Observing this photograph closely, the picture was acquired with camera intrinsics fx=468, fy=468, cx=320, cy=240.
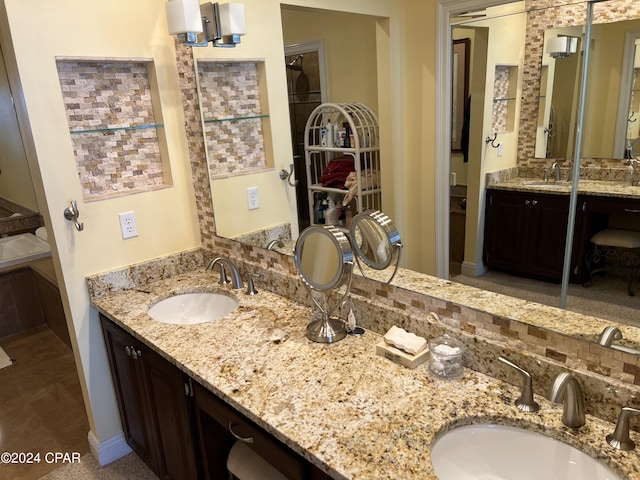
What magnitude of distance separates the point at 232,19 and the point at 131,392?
1.64 metres

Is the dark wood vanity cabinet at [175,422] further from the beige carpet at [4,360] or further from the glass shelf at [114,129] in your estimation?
the beige carpet at [4,360]

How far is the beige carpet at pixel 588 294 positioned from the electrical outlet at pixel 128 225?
1569 millimetres

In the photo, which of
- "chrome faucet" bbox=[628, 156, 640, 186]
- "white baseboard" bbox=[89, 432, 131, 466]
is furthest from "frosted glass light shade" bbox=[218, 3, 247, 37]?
"white baseboard" bbox=[89, 432, 131, 466]

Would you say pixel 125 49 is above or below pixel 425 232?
above

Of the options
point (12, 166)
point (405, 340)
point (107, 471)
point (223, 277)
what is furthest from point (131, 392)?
point (12, 166)

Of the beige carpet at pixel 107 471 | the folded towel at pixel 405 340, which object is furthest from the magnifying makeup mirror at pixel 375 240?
the beige carpet at pixel 107 471

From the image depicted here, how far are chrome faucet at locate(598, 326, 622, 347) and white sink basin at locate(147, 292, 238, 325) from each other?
1409 millimetres

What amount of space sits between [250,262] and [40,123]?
39.9 inches

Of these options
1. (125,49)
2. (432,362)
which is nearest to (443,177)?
(432,362)

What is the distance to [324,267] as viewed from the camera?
1.63 metres

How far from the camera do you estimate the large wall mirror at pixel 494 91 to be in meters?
1.17

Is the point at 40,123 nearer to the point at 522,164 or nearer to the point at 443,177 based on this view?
the point at 443,177

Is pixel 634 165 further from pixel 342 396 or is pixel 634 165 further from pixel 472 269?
pixel 342 396

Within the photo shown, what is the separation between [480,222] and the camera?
1396 mm
